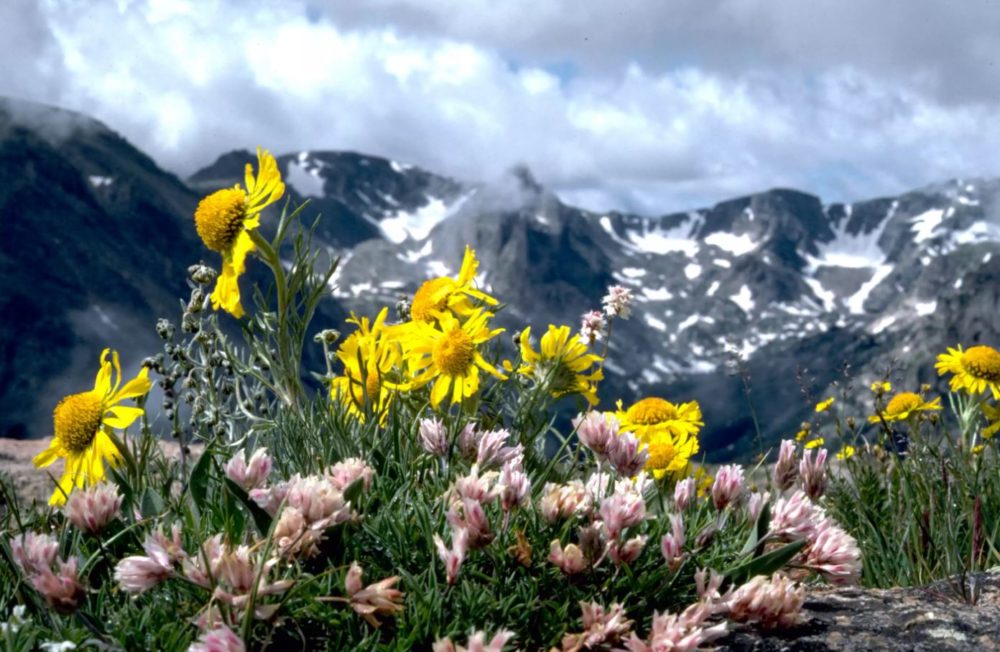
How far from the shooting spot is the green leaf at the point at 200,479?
3.60m

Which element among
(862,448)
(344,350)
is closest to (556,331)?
(344,350)

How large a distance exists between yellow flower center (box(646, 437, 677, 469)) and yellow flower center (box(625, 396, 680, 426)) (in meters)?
0.57

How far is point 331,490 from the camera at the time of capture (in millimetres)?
3314

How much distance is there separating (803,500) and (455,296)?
7.91 feet

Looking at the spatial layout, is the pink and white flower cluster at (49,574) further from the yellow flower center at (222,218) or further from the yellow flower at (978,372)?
the yellow flower at (978,372)

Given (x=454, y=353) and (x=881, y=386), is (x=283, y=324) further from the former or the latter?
(x=881, y=386)

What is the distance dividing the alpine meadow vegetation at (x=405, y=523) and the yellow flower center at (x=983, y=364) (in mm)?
3660

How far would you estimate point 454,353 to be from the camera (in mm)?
5059

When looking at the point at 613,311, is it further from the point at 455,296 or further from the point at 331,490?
the point at 331,490

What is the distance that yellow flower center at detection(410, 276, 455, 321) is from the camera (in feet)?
17.9

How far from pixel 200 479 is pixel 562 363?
2.19 m

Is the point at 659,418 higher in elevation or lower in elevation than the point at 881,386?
lower

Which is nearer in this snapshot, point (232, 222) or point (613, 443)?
point (613, 443)

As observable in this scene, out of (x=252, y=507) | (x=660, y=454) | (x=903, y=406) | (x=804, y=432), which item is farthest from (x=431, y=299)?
(x=903, y=406)
